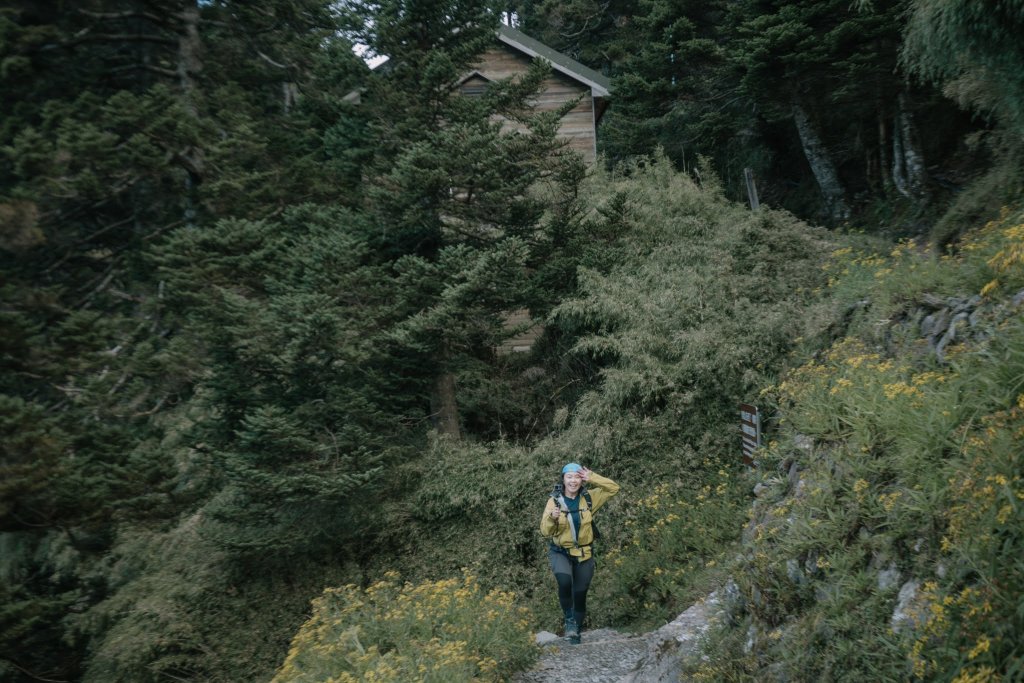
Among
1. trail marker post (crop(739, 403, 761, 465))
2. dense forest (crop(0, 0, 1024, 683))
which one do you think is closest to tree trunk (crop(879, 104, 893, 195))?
dense forest (crop(0, 0, 1024, 683))

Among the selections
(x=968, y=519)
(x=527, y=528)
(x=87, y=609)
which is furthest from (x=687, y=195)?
(x=87, y=609)

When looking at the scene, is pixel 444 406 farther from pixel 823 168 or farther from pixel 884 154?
pixel 884 154

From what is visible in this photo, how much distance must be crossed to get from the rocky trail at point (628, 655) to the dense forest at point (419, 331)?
13.7 inches

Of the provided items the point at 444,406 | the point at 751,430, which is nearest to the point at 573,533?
the point at 751,430

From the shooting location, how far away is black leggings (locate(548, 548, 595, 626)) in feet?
22.4

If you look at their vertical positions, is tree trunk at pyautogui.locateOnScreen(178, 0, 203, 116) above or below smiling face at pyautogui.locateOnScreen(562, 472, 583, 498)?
above

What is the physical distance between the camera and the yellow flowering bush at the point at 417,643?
5.68 m

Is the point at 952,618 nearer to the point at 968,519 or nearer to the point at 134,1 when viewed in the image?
the point at 968,519

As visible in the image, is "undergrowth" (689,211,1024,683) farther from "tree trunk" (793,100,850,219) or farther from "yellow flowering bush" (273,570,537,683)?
"tree trunk" (793,100,850,219)

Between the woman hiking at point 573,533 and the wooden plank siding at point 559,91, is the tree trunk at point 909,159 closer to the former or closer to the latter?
the wooden plank siding at point 559,91

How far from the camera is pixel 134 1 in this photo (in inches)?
539

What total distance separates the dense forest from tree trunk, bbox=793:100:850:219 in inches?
2.5

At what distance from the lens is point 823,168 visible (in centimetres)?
1542

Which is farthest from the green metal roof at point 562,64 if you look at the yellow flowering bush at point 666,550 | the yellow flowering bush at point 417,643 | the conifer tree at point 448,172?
the yellow flowering bush at point 417,643
